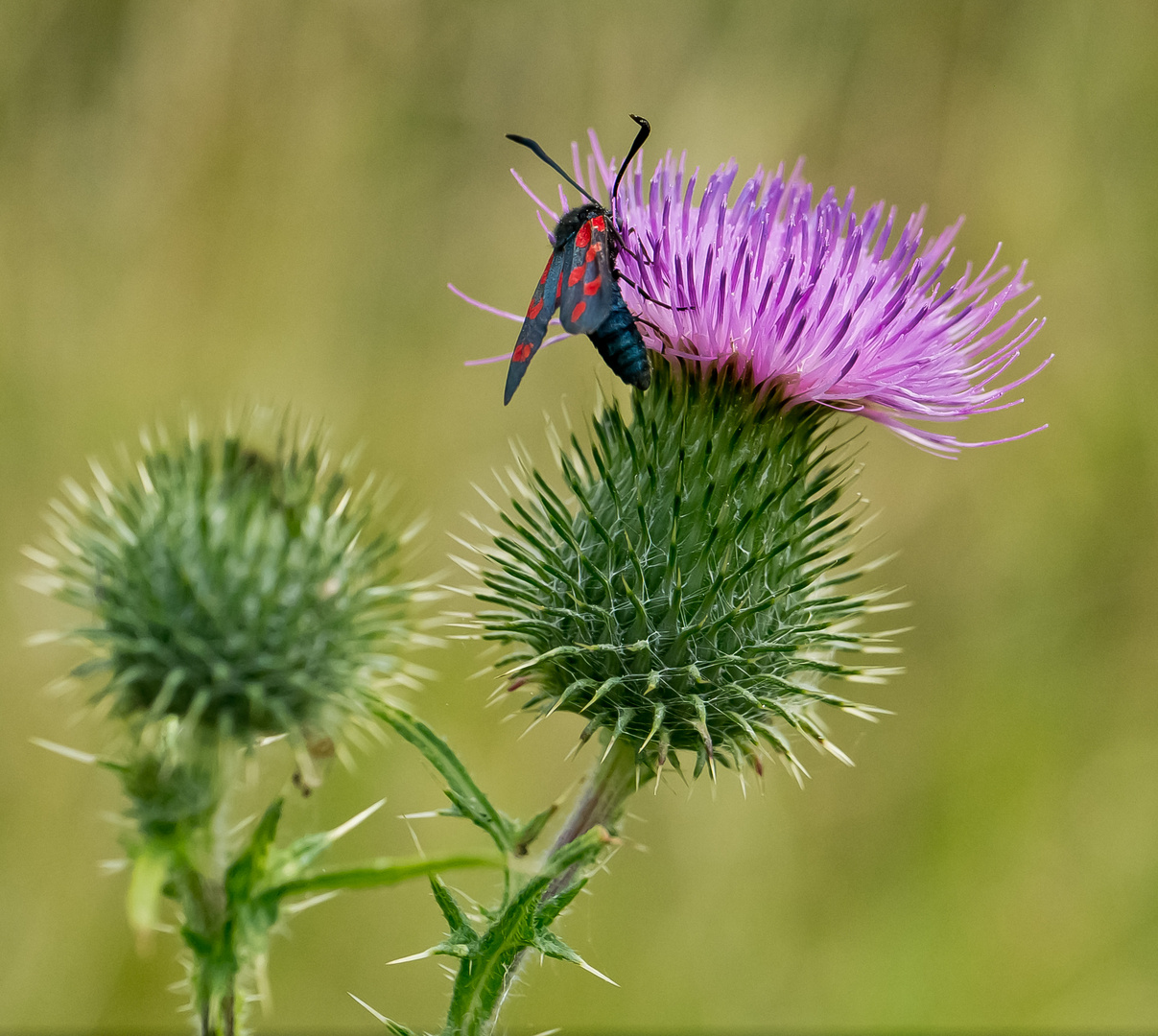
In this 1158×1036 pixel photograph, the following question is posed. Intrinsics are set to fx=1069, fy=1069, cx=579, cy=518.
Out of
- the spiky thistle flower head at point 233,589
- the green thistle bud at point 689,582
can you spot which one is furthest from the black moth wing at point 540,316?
the spiky thistle flower head at point 233,589

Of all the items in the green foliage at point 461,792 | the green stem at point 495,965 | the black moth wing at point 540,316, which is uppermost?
the black moth wing at point 540,316

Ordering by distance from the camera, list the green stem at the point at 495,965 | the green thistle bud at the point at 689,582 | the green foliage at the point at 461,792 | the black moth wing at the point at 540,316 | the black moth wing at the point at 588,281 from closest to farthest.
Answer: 1. the green stem at the point at 495,965
2. the green foliage at the point at 461,792
3. the green thistle bud at the point at 689,582
4. the black moth wing at the point at 588,281
5. the black moth wing at the point at 540,316

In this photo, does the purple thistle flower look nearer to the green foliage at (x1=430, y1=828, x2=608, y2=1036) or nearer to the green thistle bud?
the green thistle bud

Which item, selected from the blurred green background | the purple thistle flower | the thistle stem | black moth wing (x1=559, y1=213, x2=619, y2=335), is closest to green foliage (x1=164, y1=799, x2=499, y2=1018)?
the thistle stem

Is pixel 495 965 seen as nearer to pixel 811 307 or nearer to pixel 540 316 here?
pixel 540 316

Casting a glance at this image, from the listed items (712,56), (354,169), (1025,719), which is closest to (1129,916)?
(1025,719)

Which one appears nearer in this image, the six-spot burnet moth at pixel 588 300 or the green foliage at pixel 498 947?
the green foliage at pixel 498 947

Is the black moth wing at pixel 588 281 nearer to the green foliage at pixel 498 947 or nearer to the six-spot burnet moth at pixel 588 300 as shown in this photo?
the six-spot burnet moth at pixel 588 300
